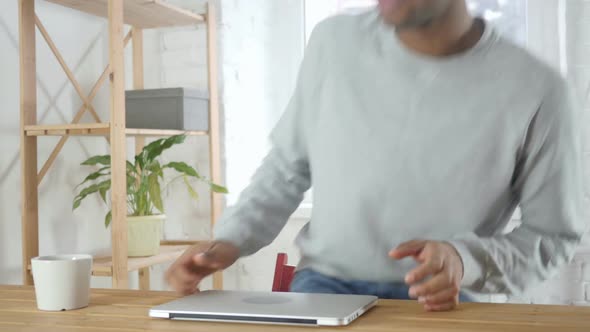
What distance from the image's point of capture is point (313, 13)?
295 cm

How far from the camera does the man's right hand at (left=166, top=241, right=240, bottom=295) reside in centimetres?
115

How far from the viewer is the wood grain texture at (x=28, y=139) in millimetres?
2297

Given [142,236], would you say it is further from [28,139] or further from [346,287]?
[346,287]

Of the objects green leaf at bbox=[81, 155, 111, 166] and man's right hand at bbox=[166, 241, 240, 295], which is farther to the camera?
green leaf at bbox=[81, 155, 111, 166]

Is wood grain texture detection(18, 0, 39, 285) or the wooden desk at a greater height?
wood grain texture detection(18, 0, 39, 285)

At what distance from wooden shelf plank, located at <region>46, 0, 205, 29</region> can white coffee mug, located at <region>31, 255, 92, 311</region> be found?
143 cm

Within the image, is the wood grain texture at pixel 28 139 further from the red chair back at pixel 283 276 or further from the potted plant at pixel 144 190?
the red chair back at pixel 283 276

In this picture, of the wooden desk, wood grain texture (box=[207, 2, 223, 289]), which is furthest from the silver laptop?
wood grain texture (box=[207, 2, 223, 289])

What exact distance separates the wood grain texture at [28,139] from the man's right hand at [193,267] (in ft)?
4.23

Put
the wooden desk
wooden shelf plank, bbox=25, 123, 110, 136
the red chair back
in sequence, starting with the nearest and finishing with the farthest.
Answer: the wooden desk
the red chair back
wooden shelf plank, bbox=25, 123, 110, 136

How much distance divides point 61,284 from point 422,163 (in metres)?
0.62

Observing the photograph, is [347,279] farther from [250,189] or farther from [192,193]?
[192,193]

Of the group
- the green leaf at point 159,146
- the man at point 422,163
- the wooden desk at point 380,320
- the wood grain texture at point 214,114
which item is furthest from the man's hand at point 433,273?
the wood grain texture at point 214,114

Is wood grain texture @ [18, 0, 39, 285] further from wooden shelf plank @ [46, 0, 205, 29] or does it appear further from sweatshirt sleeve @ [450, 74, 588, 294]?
sweatshirt sleeve @ [450, 74, 588, 294]
